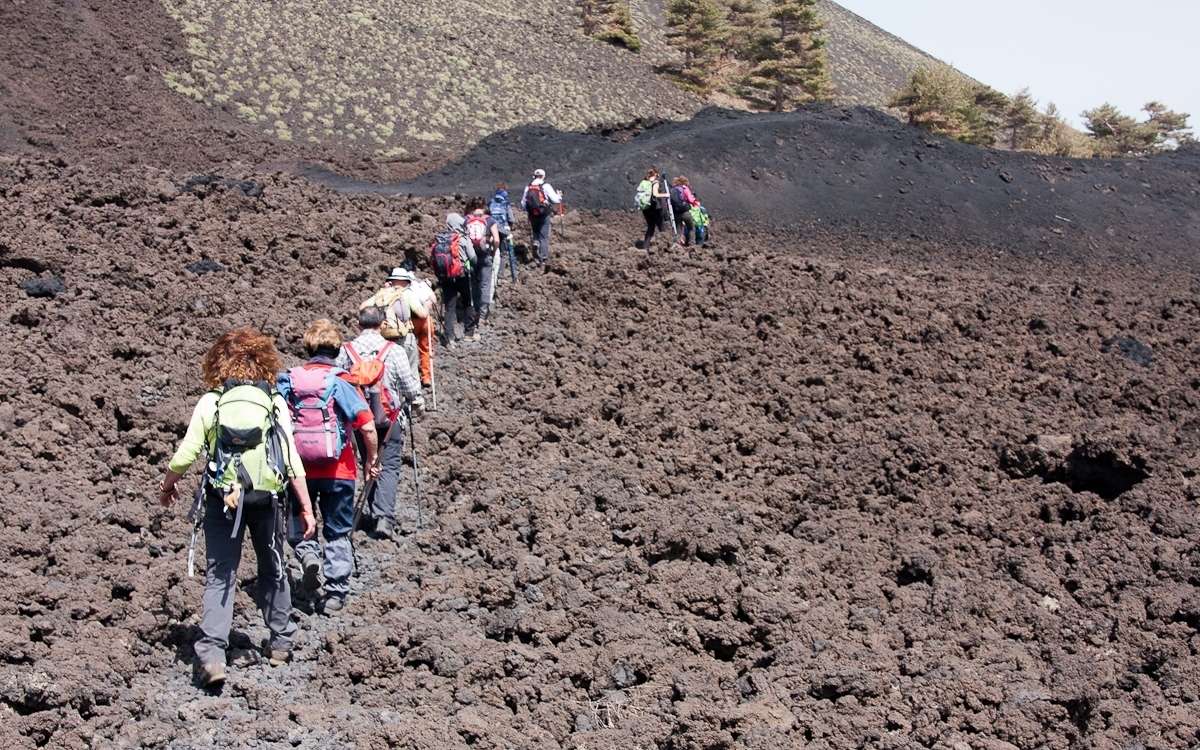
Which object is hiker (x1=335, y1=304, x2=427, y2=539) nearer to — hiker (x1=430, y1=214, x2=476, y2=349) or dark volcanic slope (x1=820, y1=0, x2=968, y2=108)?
hiker (x1=430, y1=214, x2=476, y2=349)

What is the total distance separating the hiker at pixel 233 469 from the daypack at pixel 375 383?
1.36 metres

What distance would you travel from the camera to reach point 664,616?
7.54 m

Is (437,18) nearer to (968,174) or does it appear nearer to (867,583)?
(968,174)

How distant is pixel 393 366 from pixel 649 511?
6.70ft

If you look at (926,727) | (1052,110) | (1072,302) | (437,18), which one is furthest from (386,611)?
(1052,110)

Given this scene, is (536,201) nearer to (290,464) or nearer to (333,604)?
(333,604)

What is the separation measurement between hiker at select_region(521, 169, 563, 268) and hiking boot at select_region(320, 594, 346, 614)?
28.6ft

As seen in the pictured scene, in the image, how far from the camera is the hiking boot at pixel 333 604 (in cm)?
759

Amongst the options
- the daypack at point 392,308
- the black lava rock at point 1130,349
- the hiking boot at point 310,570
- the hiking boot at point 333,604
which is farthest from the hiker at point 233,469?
the black lava rock at point 1130,349

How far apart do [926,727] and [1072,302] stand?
31.0ft

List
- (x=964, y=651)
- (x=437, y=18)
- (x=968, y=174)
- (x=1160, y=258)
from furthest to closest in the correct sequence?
1. (x=437, y=18)
2. (x=968, y=174)
3. (x=1160, y=258)
4. (x=964, y=651)

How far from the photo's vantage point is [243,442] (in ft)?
20.5

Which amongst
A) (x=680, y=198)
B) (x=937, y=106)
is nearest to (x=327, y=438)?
(x=680, y=198)

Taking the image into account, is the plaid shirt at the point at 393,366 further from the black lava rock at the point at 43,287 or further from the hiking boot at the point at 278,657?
the black lava rock at the point at 43,287
